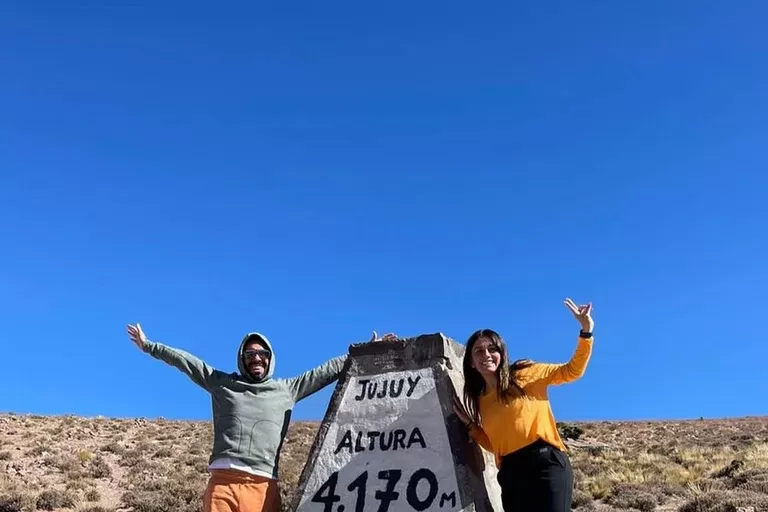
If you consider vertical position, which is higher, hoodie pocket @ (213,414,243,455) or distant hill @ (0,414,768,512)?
distant hill @ (0,414,768,512)

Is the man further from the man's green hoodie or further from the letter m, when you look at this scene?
the letter m

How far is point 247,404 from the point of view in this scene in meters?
5.12

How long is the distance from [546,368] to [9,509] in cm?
1241

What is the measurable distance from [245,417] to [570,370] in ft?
8.02

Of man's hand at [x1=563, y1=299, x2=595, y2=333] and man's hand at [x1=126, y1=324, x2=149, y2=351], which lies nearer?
man's hand at [x1=563, y1=299, x2=595, y2=333]

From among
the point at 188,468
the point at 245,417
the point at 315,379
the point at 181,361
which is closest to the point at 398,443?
the point at 315,379

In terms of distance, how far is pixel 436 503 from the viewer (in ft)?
15.5

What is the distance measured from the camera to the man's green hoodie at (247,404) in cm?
502

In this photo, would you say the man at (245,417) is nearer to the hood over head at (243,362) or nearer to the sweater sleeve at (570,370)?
the hood over head at (243,362)

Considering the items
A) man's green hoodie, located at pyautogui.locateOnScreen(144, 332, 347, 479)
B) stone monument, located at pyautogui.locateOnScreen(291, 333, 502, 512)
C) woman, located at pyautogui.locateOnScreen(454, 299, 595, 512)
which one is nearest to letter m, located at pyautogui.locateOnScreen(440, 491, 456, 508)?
stone monument, located at pyautogui.locateOnScreen(291, 333, 502, 512)

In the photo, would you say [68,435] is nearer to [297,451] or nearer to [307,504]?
[297,451]

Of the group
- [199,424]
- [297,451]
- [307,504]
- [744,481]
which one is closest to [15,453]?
[297,451]

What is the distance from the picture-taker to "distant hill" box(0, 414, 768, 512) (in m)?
13.1

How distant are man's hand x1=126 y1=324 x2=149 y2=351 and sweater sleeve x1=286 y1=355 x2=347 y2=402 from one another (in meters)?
1.22
